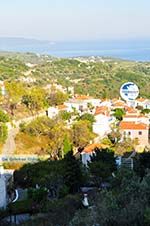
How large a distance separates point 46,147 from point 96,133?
238 inches

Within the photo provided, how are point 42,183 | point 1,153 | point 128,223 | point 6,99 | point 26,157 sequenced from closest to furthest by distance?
point 128,223 < point 42,183 < point 26,157 < point 1,153 < point 6,99

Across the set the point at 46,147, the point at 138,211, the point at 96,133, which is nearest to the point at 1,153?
the point at 46,147

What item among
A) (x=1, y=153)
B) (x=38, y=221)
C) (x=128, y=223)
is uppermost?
(x=128, y=223)

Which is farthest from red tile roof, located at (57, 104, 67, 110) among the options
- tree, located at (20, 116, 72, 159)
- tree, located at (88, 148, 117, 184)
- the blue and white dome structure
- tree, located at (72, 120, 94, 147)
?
tree, located at (88, 148, 117, 184)

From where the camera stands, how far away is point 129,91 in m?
44.4

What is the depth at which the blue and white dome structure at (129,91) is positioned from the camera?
43750mm

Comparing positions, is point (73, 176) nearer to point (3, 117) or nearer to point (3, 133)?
point (3, 133)

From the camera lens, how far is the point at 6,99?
36875 millimetres

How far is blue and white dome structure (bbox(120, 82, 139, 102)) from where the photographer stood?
43.8 meters

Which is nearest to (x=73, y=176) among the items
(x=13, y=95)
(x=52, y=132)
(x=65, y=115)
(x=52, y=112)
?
(x=52, y=132)

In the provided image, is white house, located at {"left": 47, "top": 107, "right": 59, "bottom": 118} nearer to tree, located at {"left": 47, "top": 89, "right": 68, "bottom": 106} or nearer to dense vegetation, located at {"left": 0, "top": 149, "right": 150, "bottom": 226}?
tree, located at {"left": 47, "top": 89, "right": 68, "bottom": 106}

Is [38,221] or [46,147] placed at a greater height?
[38,221]

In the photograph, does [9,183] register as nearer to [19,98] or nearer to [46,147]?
[46,147]

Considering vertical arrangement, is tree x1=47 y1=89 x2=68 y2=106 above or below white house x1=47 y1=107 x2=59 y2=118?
above
